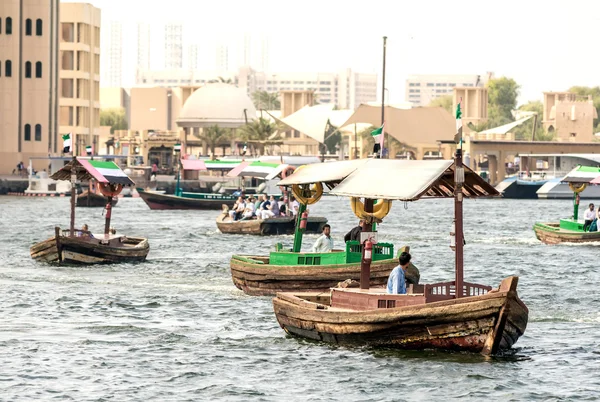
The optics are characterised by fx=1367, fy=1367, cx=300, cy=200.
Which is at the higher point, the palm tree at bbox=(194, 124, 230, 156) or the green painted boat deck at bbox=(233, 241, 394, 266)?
the palm tree at bbox=(194, 124, 230, 156)

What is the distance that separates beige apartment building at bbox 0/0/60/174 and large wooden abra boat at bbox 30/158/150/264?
86340mm

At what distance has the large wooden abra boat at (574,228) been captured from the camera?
5306 cm

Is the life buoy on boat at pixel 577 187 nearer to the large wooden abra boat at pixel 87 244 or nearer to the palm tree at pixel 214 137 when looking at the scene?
the large wooden abra boat at pixel 87 244

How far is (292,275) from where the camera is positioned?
3173 cm

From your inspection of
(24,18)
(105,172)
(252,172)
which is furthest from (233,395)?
(24,18)

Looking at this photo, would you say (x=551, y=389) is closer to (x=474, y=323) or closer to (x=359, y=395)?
(x=474, y=323)

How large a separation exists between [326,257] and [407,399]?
1046 cm

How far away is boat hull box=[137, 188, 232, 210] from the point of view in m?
85.8

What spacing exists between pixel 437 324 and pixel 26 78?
111 metres

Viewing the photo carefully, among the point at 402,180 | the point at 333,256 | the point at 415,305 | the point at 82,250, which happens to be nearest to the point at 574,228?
the point at 82,250

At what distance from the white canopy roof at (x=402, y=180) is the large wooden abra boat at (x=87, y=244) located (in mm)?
14786

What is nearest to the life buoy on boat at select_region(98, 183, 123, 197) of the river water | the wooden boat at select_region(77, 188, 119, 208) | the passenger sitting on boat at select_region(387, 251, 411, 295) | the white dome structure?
the river water

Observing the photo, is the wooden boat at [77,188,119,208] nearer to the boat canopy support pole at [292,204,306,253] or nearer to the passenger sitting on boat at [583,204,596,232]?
the passenger sitting on boat at [583,204,596,232]

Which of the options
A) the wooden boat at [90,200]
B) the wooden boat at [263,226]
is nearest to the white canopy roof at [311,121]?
the wooden boat at [90,200]
